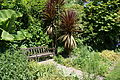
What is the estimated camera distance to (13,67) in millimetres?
4410

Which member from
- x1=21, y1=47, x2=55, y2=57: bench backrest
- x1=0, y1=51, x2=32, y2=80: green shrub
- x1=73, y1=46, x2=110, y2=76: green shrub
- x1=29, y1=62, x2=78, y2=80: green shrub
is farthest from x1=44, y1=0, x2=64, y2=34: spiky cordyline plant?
x1=0, y1=51, x2=32, y2=80: green shrub

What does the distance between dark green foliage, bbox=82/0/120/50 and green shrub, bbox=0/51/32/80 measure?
17.8 ft

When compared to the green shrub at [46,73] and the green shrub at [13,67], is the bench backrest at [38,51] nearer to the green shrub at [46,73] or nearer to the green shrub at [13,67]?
the green shrub at [46,73]

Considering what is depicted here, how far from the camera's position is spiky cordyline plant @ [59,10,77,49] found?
7.63 m

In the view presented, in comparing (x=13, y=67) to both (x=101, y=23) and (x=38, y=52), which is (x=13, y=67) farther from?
(x=101, y=23)

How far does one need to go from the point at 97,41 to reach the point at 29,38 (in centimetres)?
456

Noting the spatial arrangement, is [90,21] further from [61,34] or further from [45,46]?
[45,46]

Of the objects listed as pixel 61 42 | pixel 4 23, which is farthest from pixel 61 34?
pixel 4 23

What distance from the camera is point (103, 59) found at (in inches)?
299

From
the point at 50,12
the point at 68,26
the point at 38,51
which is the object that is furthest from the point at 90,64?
the point at 50,12

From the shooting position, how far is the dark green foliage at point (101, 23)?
352 inches

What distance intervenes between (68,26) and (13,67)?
13.5ft

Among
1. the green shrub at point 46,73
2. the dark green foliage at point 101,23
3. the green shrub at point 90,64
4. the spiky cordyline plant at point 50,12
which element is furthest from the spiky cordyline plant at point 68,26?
the green shrub at point 46,73

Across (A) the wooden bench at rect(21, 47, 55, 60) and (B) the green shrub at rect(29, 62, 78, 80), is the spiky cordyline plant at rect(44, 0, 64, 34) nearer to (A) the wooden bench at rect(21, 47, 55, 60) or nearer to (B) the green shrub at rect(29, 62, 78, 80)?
(A) the wooden bench at rect(21, 47, 55, 60)
